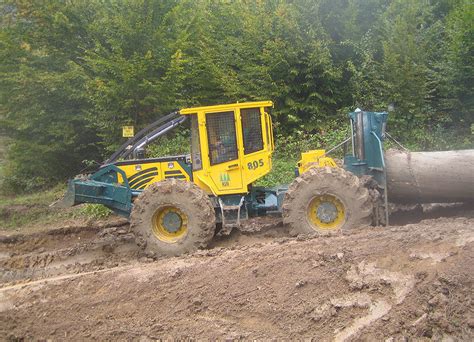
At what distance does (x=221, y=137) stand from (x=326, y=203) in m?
1.88

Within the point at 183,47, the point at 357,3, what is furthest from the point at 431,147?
the point at 183,47

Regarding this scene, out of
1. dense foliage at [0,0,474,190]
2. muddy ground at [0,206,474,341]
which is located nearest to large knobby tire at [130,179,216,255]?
muddy ground at [0,206,474,341]

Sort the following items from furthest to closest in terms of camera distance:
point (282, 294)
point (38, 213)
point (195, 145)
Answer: point (38, 213) < point (195, 145) < point (282, 294)

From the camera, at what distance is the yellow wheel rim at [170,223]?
7.33 metres

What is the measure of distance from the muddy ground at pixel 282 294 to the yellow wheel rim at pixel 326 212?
23.2 inches

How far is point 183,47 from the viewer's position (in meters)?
14.3

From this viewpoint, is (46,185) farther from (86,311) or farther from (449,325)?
(449,325)

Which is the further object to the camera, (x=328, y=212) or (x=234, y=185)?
(x=234, y=185)

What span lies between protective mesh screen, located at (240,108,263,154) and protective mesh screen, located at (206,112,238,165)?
17 centimetres

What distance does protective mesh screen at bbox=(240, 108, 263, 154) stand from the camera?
748 centimetres

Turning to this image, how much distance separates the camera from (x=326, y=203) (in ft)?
22.8

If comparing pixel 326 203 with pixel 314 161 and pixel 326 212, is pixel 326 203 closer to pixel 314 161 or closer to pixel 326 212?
pixel 326 212

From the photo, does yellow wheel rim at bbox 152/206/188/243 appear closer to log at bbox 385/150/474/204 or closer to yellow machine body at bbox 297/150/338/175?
yellow machine body at bbox 297/150/338/175

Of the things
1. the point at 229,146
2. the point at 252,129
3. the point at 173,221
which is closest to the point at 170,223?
the point at 173,221
